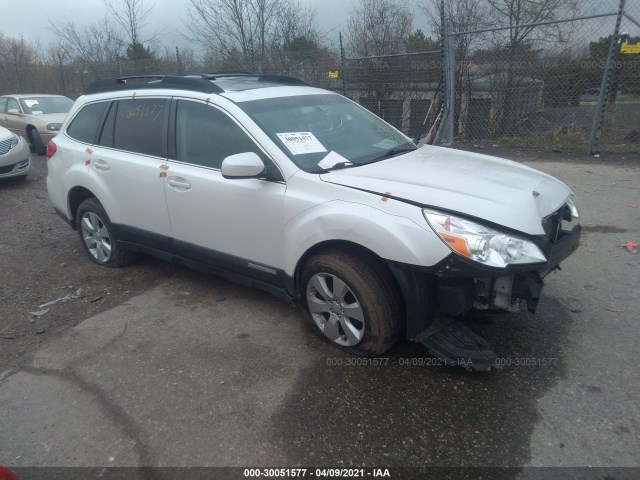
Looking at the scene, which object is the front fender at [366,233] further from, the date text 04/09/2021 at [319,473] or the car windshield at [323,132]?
the date text 04/09/2021 at [319,473]

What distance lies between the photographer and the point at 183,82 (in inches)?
165

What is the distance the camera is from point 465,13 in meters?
10.3

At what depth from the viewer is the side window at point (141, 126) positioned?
4234 millimetres

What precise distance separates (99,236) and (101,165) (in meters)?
0.80

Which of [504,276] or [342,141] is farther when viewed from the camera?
[342,141]

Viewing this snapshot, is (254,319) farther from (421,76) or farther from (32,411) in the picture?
(421,76)

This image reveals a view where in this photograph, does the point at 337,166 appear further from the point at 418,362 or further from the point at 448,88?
the point at 448,88

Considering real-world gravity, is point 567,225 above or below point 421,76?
below

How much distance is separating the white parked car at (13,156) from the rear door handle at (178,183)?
644 cm

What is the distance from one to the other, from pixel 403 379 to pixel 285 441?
2.85 feet

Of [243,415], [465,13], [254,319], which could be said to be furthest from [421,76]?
[243,415]

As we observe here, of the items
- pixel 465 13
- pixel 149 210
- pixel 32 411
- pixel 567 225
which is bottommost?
pixel 32 411

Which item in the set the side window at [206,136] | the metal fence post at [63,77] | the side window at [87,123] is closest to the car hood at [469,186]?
the side window at [206,136]

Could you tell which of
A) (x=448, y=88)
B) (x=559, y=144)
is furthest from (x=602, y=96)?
(x=448, y=88)
